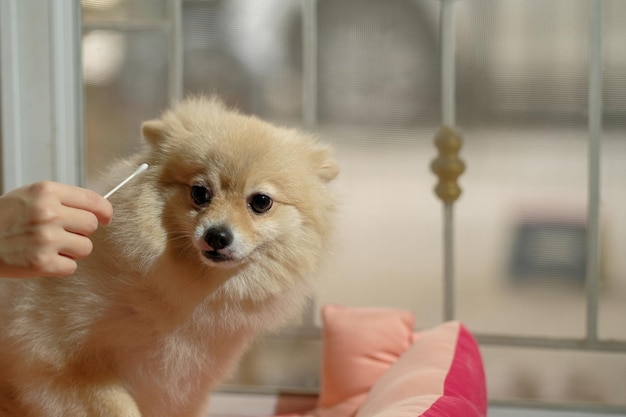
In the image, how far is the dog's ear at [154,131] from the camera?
1.41 meters

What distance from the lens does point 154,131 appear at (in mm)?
1417

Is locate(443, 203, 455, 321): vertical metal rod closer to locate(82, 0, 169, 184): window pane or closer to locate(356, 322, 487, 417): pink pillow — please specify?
locate(356, 322, 487, 417): pink pillow

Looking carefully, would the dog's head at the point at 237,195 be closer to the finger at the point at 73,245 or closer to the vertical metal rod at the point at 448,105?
the finger at the point at 73,245

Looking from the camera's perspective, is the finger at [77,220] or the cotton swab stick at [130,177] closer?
the finger at [77,220]

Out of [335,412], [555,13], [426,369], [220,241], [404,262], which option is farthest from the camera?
[404,262]

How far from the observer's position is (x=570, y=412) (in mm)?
2369

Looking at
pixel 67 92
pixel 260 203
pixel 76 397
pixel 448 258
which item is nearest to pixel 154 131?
pixel 260 203

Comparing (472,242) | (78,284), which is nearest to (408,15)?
(472,242)

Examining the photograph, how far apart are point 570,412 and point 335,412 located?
0.82 m

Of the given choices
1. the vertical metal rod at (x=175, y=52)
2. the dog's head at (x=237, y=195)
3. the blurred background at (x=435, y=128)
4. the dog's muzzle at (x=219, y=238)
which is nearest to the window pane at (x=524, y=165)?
the blurred background at (x=435, y=128)

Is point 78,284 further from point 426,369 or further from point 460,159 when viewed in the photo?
point 460,159

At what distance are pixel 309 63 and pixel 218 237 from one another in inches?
50.7

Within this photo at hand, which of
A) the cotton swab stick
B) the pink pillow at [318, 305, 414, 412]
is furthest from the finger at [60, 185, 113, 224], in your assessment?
the pink pillow at [318, 305, 414, 412]

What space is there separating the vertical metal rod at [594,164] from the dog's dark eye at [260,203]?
1384 millimetres
